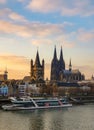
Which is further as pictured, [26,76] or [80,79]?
[80,79]

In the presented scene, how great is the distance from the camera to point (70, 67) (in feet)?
455

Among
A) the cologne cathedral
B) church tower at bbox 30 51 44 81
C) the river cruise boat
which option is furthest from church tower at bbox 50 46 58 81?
the river cruise boat

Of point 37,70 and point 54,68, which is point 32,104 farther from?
point 54,68

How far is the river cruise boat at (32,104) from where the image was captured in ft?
184

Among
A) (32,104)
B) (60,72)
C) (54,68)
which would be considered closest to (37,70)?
(54,68)

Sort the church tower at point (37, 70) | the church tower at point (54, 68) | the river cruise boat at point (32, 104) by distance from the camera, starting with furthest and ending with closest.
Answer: the church tower at point (54, 68), the church tower at point (37, 70), the river cruise boat at point (32, 104)

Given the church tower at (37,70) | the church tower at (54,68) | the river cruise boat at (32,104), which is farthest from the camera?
the church tower at (54,68)

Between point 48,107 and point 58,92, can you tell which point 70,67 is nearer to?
point 58,92

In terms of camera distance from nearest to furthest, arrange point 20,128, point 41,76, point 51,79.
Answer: point 20,128, point 41,76, point 51,79

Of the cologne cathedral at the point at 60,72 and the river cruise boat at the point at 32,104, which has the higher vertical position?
the cologne cathedral at the point at 60,72

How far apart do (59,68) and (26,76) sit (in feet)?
36.5

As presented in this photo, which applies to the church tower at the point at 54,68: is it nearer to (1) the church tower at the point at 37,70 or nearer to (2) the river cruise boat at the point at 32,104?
(1) the church tower at the point at 37,70

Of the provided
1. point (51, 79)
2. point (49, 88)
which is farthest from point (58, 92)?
point (51, 79)

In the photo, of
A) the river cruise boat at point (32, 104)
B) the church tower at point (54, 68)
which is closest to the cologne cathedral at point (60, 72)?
the church tower at point (54, 68)
